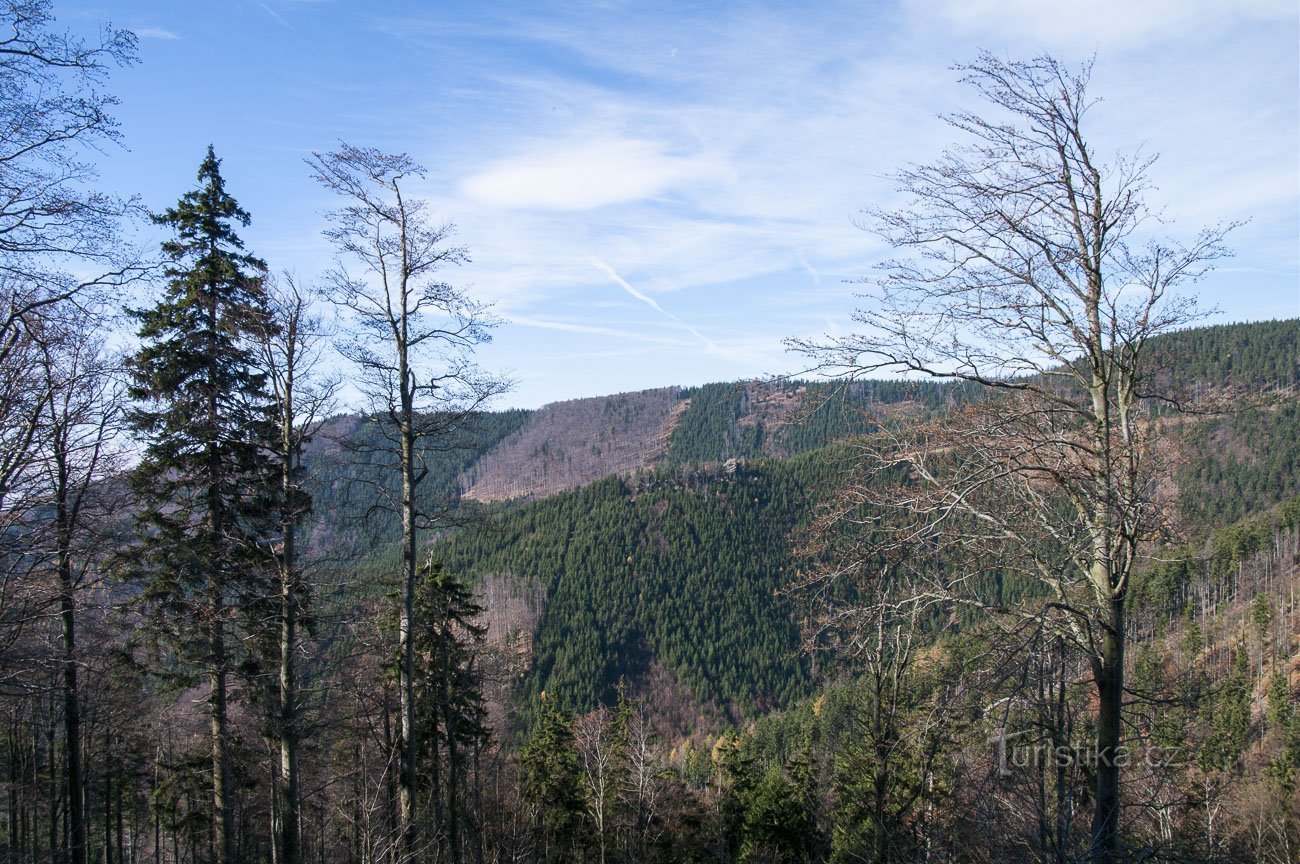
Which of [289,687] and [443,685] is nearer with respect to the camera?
[289,687]

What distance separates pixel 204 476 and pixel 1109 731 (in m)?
11.3

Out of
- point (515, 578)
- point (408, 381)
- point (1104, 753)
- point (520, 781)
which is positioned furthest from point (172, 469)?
point (515, 578)

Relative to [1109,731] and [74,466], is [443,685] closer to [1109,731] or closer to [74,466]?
[74,466]

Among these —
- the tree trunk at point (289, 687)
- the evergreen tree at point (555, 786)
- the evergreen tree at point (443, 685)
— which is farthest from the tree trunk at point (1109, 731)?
the evergreen tree at point (555, 786)

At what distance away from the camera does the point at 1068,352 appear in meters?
5.09

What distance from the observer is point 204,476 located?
10.5 m

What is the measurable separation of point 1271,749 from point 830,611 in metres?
53.0

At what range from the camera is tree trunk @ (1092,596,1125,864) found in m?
4.60

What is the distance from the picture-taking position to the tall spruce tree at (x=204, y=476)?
33.4 feet

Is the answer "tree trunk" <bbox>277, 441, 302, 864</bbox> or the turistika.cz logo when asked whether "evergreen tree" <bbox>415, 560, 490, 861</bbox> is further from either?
the turistika.cz logo

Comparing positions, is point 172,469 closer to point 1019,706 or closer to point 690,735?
point 1019,706

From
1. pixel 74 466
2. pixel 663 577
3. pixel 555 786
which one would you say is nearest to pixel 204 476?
pixel 74 466

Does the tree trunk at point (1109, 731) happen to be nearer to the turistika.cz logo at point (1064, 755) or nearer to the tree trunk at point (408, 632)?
the turistika.cz logo at point (1064, 755)

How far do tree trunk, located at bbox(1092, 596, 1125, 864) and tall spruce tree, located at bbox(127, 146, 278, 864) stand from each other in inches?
382
